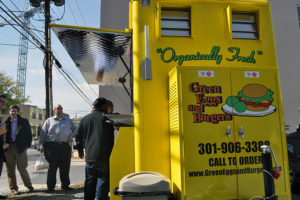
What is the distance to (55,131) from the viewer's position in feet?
19.7

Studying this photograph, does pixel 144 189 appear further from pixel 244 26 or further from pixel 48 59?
pixel 48 59

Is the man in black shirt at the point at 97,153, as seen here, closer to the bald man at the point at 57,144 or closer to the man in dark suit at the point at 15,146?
the bald man at the point at 57,144

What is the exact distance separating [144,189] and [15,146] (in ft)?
13.4

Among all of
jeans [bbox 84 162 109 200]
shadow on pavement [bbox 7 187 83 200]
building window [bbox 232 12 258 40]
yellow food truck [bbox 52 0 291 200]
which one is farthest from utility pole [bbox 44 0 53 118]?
building window [bbox 232 12 258 40]

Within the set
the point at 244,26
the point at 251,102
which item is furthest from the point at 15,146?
the point at 244,26

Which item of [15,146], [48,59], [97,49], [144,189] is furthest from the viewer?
[48,59]

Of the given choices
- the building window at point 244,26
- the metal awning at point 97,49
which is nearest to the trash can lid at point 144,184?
the metal awning at point 97,49

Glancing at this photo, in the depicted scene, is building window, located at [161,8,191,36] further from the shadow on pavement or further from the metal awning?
the shadow on pavement

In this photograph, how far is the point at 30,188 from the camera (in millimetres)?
5836

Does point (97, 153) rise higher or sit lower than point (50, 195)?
higher

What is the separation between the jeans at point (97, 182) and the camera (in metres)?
4.00

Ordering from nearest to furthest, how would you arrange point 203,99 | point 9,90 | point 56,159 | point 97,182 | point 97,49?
point 203,99, point 97,182, point 97,49, point 56,159, point 9,90

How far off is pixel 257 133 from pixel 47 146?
468cm

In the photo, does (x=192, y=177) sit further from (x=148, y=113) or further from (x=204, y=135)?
(x=148, y=113)
